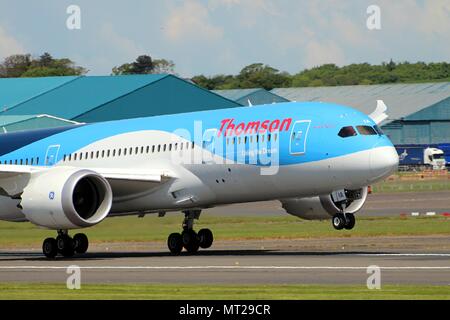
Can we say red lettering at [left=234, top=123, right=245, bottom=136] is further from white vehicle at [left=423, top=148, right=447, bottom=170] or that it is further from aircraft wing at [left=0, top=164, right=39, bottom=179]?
white vehicle at [left=423, top=148, right=447, bottom=170]

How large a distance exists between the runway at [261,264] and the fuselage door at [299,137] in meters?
3.29

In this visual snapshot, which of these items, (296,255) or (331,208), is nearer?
(296,255)

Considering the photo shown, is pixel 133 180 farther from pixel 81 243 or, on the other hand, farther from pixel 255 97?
pixel 255 97

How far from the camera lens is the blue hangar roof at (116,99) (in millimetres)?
92438

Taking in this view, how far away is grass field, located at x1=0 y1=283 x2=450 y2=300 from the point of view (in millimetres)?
26125

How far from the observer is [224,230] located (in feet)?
189

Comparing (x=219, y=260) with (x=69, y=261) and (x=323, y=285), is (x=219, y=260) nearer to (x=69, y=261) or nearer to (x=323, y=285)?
(x=69, y=261)

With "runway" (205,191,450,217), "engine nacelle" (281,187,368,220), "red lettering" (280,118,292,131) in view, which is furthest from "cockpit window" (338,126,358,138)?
"runway" (205,191,450,217)

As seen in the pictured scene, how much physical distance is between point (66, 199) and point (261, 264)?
24.0 feet

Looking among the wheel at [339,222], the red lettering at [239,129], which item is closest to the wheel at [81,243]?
the red lettering at [239,129]

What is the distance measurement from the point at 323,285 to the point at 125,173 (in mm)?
16308

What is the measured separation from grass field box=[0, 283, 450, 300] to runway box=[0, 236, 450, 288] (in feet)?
4.87
